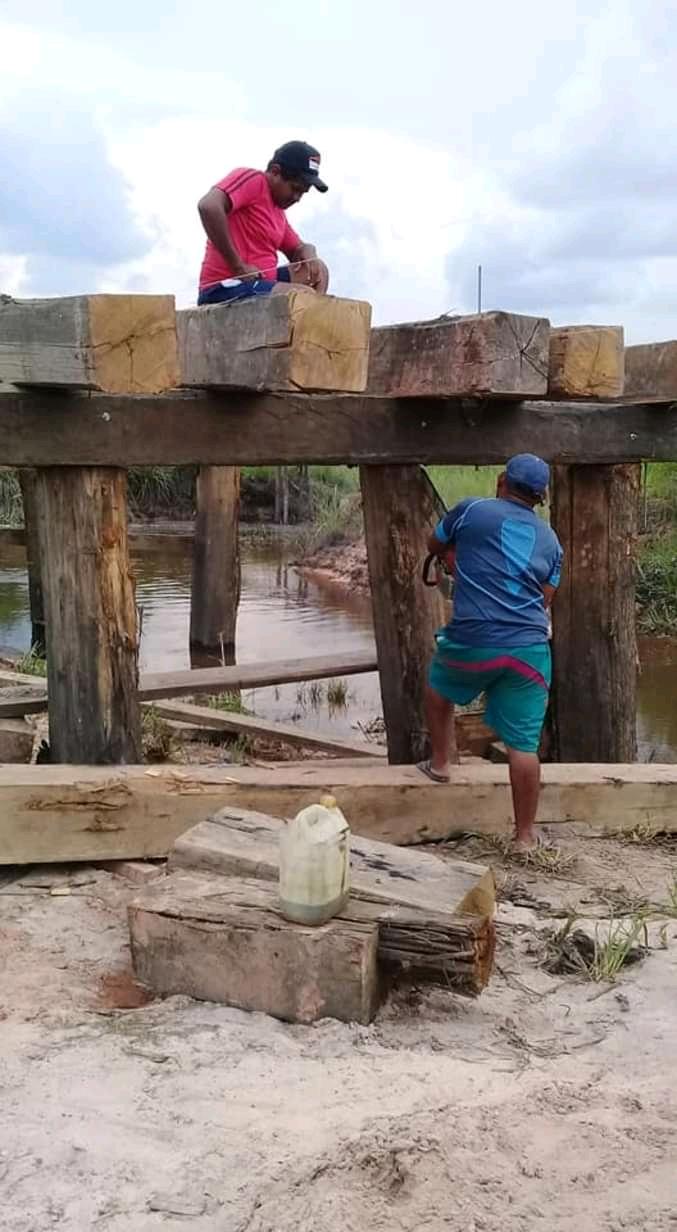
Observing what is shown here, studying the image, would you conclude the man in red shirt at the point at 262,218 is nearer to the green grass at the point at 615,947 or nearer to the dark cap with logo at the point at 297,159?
the dark cap with logo at the point at 297,159

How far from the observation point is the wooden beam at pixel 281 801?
407 centimetres

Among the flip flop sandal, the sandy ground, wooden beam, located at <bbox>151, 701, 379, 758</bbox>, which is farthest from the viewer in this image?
wooden beam, located at <bbox>151, 701, 379, 758</bbox>

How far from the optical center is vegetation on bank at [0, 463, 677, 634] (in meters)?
13.6

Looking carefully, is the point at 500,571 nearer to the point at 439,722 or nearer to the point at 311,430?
the point at 439,722

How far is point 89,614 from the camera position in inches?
165

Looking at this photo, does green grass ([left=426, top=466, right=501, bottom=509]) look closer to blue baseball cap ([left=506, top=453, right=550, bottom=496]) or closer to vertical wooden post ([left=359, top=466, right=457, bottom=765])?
vertical wooden post ([left=359, top=466, right=457, bottom=765])

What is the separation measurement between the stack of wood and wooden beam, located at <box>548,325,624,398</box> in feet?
6.82

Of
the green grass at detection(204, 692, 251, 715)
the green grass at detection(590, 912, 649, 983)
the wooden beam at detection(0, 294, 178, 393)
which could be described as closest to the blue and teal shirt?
the green grass at detection(590, 912, 649, 983)

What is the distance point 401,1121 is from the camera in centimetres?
245

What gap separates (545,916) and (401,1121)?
1.45m

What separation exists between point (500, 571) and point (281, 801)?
121cm

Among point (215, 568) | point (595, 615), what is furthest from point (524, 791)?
point (215, 568)

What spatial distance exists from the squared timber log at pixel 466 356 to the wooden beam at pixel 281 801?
1531 mm

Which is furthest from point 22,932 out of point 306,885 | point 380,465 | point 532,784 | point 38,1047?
point 380,465
